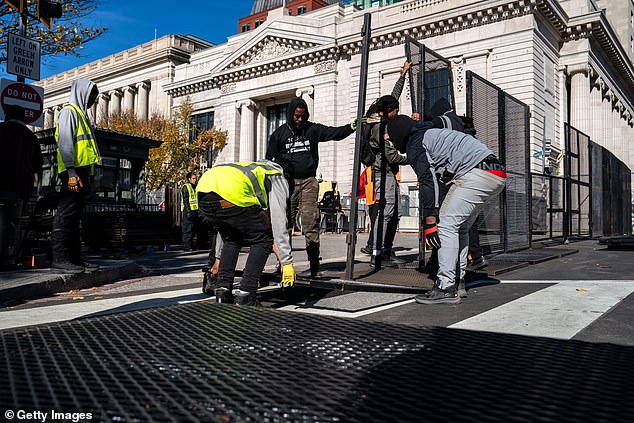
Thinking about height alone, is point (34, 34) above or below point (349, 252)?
above

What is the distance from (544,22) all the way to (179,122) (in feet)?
98.4

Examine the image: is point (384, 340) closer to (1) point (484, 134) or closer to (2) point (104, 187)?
(1) point (484, 134)

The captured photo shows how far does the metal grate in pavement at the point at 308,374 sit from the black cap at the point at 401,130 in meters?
2.43

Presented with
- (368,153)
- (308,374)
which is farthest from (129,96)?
(308,374)

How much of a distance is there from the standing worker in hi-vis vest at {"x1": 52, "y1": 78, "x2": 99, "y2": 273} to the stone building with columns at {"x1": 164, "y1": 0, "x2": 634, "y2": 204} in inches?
908

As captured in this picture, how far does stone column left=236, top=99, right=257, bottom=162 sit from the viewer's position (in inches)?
1639

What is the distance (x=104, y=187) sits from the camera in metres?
12.5

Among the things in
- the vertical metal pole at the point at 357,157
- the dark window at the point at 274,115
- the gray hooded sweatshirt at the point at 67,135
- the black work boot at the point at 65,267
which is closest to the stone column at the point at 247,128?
the dark window at the point at 274,115

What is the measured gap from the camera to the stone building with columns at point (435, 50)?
27328 millimetres

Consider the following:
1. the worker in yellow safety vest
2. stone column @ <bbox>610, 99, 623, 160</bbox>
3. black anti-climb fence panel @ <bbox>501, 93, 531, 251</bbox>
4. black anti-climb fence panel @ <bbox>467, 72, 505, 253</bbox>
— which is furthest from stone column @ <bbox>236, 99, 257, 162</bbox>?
black anti-climb fence panel @ <bbox>467, 72, 505, 253</bbox>

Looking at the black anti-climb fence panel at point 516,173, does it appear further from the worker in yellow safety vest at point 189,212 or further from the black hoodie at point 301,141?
the worker in yellow safety vest at point 189,212

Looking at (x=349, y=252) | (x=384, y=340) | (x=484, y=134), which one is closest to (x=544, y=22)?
(x=484, y=134)

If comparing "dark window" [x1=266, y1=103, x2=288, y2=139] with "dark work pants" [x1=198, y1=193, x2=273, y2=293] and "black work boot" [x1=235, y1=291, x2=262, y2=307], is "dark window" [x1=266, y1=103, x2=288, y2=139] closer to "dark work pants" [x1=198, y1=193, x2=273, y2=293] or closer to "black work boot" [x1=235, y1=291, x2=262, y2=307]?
"dark work pants" [x1=198, y1=193, x2=273, y2=293]

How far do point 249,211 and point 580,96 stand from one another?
32963mm
